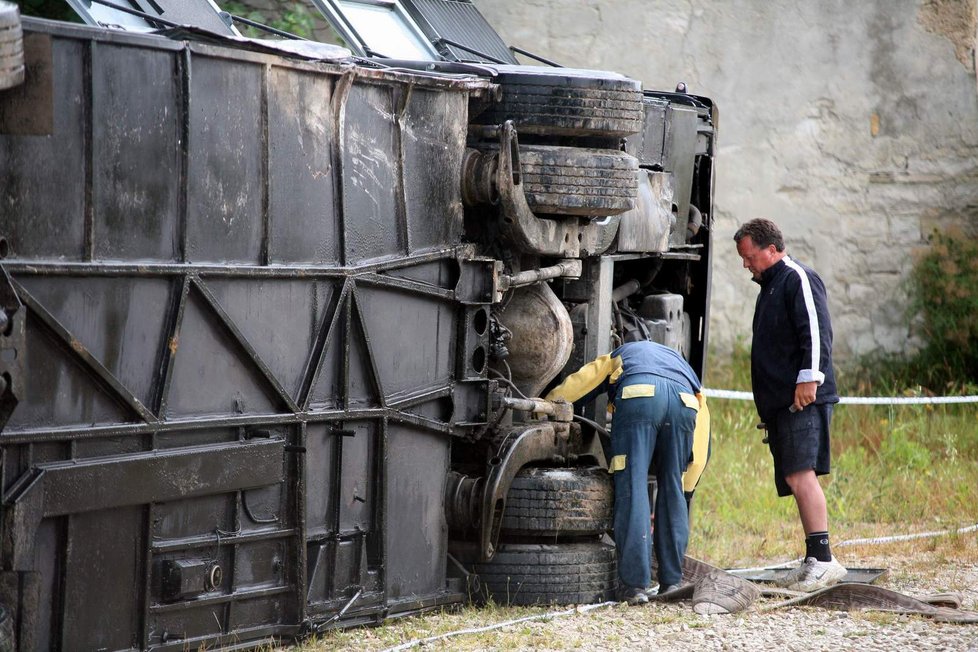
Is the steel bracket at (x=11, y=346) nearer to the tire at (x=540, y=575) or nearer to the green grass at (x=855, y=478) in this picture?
the tire at (x=540, y=575)

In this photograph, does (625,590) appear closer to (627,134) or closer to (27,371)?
(627,134)

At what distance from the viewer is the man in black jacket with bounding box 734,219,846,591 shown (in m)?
7.98

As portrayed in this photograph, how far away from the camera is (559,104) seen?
7449 millimetres

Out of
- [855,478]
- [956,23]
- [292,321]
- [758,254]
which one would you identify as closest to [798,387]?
[758,254]

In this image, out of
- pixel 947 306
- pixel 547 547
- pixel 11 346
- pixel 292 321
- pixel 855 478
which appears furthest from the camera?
pixel 947 306

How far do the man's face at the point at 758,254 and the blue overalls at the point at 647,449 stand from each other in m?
0.80

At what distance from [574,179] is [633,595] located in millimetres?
2097

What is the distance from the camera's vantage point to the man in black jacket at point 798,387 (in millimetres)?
7984

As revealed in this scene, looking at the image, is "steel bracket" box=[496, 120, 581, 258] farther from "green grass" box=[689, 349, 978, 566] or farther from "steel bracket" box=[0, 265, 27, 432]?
"steel bracket" box=[0, 265, 27, 432]

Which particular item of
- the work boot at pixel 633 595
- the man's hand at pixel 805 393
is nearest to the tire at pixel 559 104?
the man's hand at pixel 805 393

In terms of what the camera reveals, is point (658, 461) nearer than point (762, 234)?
Yes

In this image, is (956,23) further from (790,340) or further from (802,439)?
(802,439)

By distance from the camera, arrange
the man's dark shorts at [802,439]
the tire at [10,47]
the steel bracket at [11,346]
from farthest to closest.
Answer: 1. the man's dark shorts at [802,439]
2. the steel bracket at [11,346]
3. the tire at [10,47]

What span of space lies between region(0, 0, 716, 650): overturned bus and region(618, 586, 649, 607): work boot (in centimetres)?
12
